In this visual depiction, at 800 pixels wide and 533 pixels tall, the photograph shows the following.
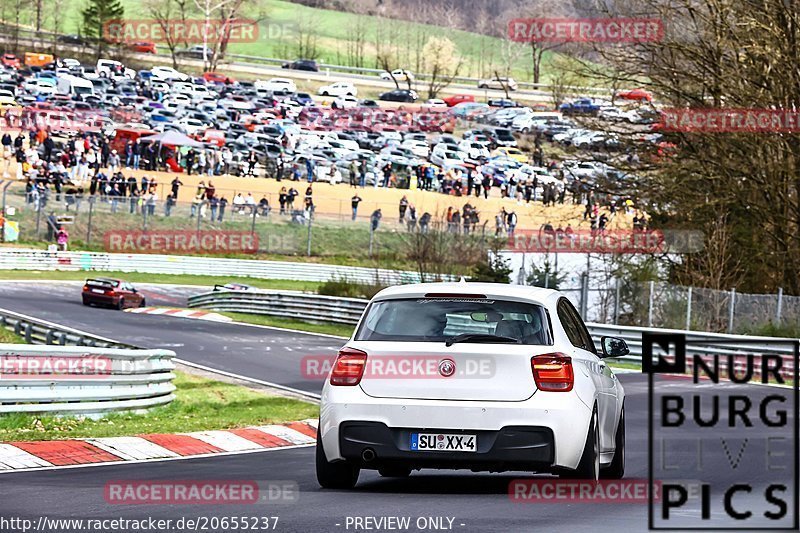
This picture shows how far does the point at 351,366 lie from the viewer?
30.7 feet

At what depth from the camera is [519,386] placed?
9125 mm

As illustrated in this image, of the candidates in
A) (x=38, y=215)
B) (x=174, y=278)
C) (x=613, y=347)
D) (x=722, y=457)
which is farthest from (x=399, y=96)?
(x=613, y=347)

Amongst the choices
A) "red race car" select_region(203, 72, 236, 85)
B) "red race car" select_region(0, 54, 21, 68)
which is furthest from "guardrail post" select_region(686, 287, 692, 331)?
"red race car" select_region(203, 72, 236, 85)

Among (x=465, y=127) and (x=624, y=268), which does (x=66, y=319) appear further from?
(x=465, y=127)

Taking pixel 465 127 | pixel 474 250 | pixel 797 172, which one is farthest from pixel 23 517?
pixel 465 127

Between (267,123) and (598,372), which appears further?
(267,123)

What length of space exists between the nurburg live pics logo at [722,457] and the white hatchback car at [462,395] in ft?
2.00

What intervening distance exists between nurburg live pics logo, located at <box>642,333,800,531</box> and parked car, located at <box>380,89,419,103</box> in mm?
85096

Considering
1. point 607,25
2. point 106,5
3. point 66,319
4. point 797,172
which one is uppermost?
point 106,5

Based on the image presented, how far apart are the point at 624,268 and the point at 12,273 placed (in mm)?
25841

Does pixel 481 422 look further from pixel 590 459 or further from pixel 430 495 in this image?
pixel 590 459

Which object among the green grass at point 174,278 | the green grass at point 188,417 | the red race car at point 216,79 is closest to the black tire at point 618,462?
the green grass at point 188,417

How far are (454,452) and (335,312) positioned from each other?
30.5 metres

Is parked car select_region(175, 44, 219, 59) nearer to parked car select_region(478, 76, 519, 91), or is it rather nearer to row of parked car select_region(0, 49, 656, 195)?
row of parked car select_region(0, 49, 656, 195)
